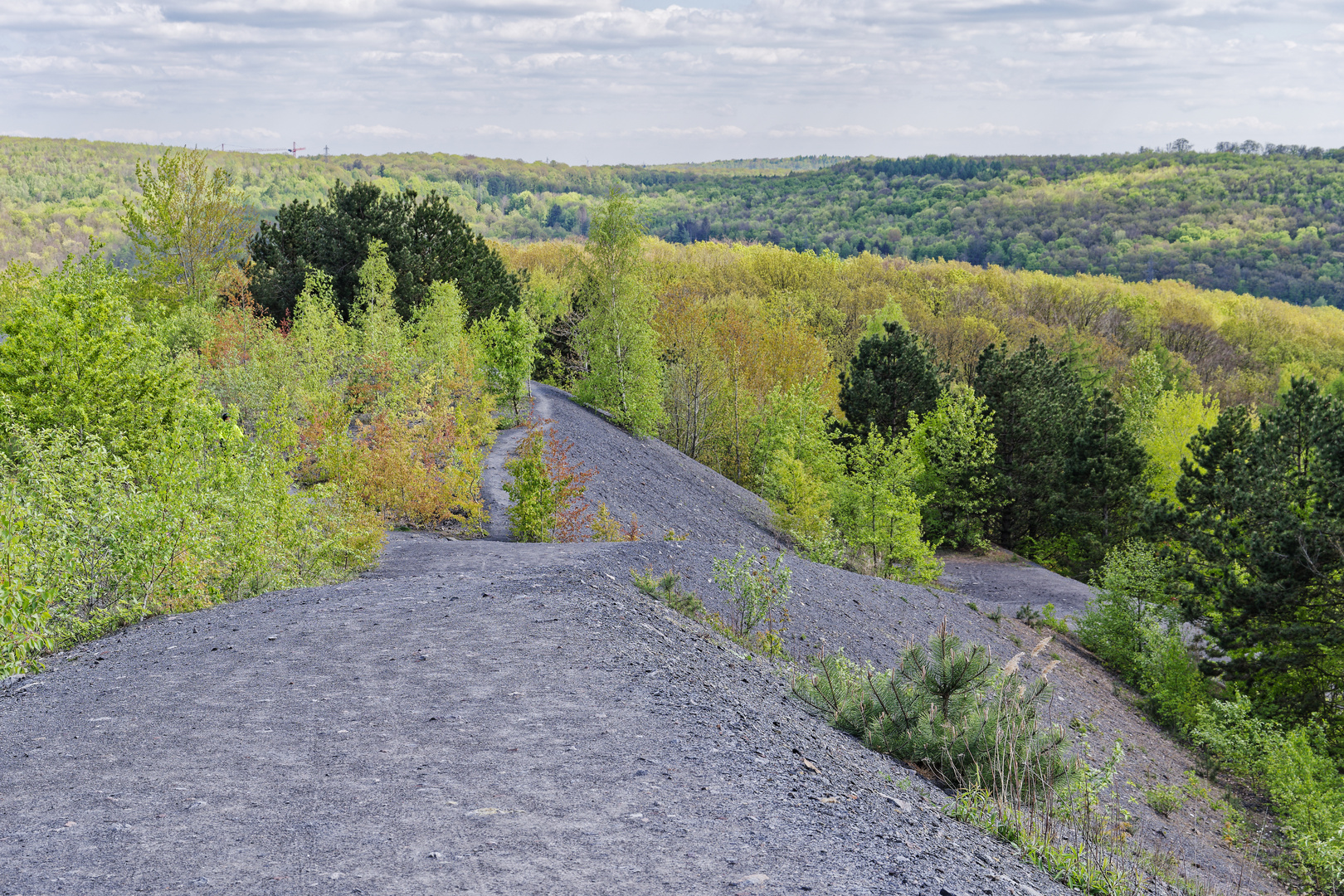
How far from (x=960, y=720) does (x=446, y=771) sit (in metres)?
4.69

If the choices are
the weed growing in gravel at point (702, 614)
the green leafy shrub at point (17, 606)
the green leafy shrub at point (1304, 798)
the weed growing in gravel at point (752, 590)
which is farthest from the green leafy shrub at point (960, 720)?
the green leafy shrub at point (17, 606)

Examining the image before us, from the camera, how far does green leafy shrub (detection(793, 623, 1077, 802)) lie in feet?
24.0

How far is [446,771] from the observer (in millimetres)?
5965

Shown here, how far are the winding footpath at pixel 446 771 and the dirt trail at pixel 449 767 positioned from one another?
2cm

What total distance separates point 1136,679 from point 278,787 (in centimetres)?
2015

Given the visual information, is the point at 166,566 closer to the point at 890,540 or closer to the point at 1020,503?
the point at 890,540

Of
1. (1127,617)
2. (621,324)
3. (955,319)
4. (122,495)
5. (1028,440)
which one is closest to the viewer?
(122,495)

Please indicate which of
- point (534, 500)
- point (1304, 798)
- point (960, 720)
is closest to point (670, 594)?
point (960, 720)

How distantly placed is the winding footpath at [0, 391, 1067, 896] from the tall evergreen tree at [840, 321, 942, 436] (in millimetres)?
29353

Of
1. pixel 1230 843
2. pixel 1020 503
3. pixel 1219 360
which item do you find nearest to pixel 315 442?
pixel 1230 843

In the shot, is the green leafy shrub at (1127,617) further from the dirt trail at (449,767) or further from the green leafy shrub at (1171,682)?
the dirt trail at (449,767)

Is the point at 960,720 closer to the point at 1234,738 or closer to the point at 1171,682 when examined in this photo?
the point at 1234,738

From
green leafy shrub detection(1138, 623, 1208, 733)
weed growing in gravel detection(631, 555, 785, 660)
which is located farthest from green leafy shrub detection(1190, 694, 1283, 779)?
weed growing in gravel detection(631, 555, 785, 660)

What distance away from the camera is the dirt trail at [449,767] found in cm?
478
